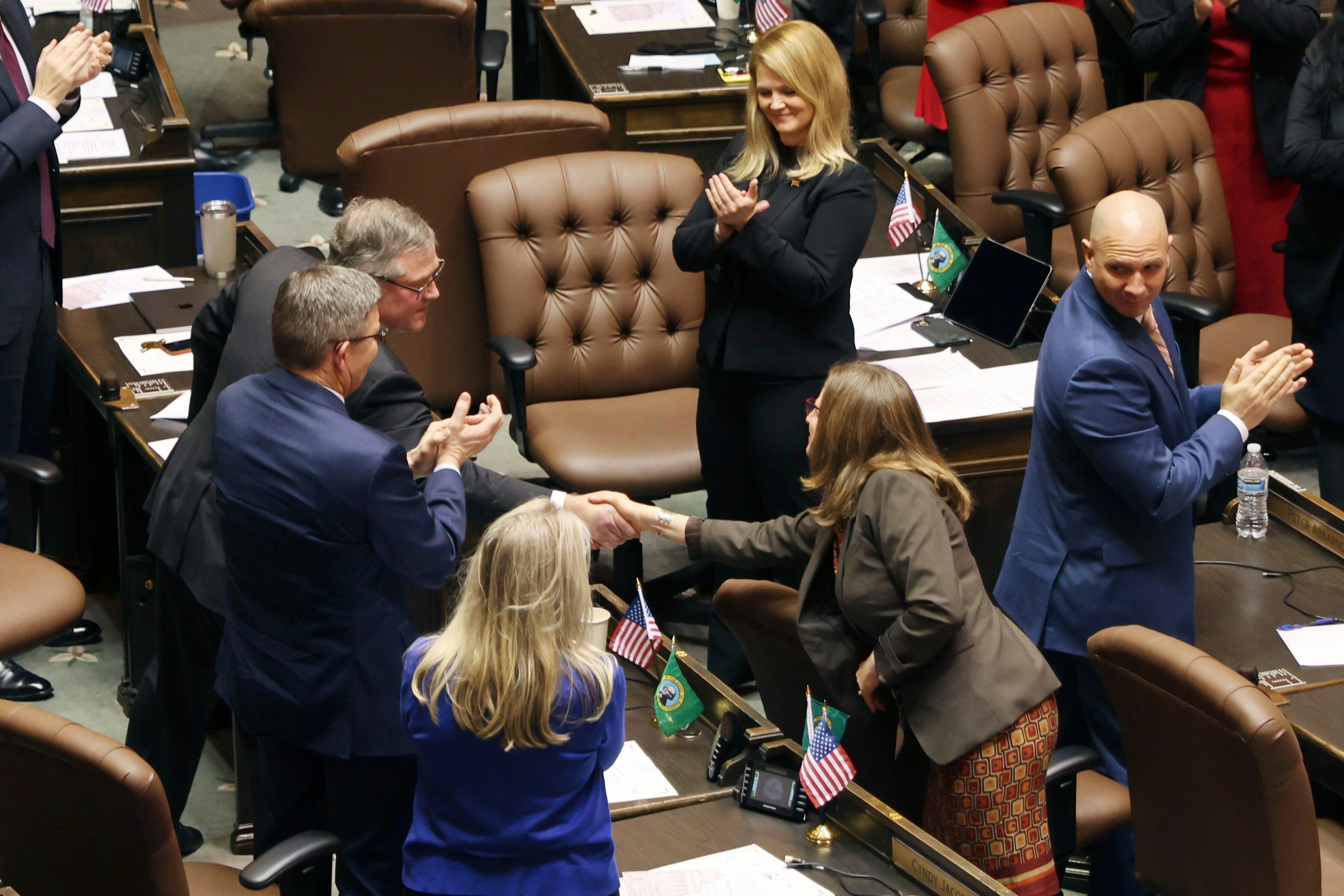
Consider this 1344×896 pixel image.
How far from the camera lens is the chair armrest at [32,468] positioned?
156 inches

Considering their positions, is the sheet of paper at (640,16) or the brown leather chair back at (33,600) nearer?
the brown leather chair back at (33,600)

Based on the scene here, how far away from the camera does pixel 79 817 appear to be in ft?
8.31

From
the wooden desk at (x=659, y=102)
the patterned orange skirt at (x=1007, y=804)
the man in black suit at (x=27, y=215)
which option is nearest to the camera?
the patterned orange skirt at (x=1007, y=804)

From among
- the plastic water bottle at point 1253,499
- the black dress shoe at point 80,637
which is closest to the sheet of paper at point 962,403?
the plastic water bottle at point 1253,499

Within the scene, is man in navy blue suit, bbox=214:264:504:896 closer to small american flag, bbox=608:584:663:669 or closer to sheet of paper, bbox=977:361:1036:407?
small american flag, bbox=608:584:663:669

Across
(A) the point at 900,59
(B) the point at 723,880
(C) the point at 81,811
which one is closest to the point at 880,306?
(B) the point at 723,880

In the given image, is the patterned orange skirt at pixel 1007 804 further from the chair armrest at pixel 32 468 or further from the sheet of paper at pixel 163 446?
the chair armrest at pixel 32 468

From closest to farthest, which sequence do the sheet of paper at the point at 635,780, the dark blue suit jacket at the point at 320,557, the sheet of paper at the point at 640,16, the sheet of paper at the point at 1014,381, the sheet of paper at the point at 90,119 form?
the dark blue suit jacket at the point at 320,557 < the sheet of paper at the point at 635,780 < the sheet of paper at the point at 1014,381 < the sheet of paper at the point at 90,119 < the sheet of paper at the point at 640,16

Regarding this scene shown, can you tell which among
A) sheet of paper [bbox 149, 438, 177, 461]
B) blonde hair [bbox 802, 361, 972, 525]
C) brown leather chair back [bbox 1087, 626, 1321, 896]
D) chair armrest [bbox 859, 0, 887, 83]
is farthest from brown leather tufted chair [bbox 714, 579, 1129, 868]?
chair armrest [bbox 859, 0, 887, 83]

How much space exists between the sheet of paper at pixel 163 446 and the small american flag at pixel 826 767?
6.23 ft

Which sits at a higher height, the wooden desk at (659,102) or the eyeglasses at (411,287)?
the eyeglasses at (411,287)

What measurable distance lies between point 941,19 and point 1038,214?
150cm

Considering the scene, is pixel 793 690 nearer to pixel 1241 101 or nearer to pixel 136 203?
pixel 136 203

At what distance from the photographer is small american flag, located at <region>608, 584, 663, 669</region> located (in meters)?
3.31
